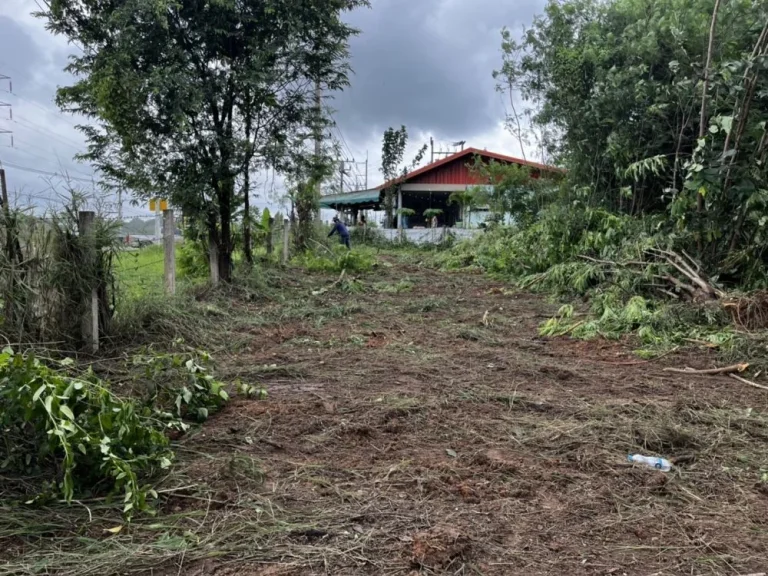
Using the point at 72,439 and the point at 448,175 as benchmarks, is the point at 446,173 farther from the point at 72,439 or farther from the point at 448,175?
the point at 72,439

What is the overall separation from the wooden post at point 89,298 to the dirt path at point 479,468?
1.31 meters

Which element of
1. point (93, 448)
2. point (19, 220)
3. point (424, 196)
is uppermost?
point (424, 196)

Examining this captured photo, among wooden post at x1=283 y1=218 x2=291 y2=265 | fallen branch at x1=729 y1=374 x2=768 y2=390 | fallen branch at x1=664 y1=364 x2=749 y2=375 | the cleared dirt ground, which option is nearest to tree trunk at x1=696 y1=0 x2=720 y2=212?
the cleared dirt ground

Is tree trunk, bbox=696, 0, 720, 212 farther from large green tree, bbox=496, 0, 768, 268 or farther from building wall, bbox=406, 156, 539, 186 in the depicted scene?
building wall, bbox=406, 156, 539, 186

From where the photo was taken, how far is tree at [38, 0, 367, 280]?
7672 mm

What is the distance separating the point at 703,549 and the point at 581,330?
463 centimetres

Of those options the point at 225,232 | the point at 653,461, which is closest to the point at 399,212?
the point at 225,232

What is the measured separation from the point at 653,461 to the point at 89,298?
4602 mm

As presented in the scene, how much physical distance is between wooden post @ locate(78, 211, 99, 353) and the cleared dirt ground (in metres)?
1.14

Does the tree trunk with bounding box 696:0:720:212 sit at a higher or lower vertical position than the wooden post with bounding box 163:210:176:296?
higher

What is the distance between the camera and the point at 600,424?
11.6 feet

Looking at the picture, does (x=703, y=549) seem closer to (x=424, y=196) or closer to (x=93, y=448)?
(x=93, y=448)

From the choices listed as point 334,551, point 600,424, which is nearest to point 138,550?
point 334,551

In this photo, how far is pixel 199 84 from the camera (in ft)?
26.6
